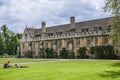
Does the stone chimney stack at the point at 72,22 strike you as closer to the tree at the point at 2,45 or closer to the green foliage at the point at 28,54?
the green foliage at the point at 28,54

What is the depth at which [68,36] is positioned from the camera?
223 feet

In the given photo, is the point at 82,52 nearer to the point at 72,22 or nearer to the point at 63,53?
the point at 63,53

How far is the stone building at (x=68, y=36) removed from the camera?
60.6m

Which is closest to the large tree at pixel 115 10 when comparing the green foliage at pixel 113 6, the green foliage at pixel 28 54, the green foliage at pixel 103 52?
the green foliage at pixel 113 6

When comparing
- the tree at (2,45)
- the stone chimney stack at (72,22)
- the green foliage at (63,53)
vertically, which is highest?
the stone chimney stack at (72,22)

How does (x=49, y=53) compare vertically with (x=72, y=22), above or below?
below

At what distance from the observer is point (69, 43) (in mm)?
67125

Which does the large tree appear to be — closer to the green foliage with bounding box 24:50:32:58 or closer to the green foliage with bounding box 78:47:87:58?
the green foliage with bounding box 78:47:87:58

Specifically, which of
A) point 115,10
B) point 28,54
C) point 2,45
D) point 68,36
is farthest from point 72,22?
point 115,10

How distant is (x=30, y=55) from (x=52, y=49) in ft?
33.8

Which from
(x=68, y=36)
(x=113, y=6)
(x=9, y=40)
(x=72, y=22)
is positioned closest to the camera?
(x=113, y=6)

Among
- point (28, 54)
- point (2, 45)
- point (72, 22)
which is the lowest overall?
point (28, 54)

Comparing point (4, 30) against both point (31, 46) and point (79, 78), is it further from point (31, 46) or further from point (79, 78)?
point (79, 78)

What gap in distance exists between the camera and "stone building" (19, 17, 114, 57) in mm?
60562
